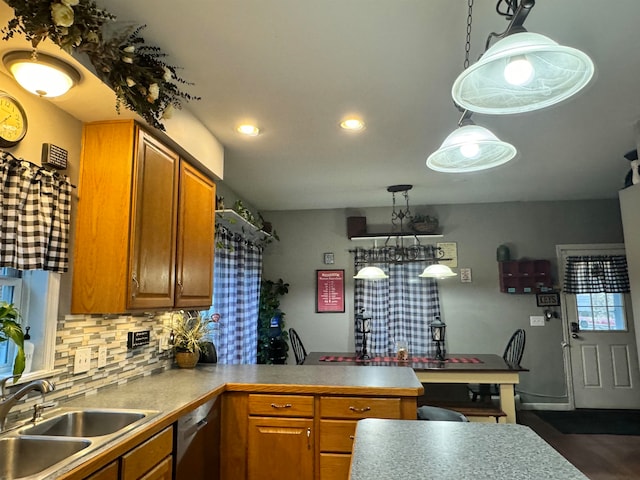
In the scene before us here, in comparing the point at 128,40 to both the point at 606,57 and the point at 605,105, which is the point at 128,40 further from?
the point at 605,105

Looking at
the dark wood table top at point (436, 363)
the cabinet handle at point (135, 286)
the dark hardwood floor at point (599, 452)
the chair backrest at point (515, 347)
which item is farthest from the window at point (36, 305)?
the chair backrest at point (515, 347)

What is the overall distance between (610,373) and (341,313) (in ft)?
11.2

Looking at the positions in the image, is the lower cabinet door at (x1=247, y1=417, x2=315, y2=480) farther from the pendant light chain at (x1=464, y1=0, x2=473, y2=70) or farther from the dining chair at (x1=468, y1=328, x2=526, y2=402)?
the dining chair at (x1=468, y1=328, x2=526, y2=402)

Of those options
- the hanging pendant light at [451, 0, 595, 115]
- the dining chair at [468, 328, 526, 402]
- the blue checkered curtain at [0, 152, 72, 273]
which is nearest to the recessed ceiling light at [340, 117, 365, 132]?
the hanging pendant light at [451, 0, 595, 115]

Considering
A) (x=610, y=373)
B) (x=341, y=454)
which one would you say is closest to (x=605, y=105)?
(x=341, y=454)

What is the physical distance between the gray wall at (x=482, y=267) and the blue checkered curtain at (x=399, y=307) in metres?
0.19

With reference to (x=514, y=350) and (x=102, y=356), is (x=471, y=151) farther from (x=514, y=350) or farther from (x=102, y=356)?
(x=514, y=350)

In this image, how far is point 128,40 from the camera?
75.2 inches

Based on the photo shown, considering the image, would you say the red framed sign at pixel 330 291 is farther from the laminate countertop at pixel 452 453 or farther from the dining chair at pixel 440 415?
the laminate countertop at pixel 452 453

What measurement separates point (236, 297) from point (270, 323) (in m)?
1.00

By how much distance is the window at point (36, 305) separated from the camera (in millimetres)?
1908

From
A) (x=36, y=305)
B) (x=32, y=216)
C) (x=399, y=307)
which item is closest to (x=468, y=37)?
(x=32, y=216)

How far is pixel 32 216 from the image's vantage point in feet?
6.09

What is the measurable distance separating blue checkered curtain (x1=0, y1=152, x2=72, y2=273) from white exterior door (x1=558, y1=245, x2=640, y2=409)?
5545 millimetres
